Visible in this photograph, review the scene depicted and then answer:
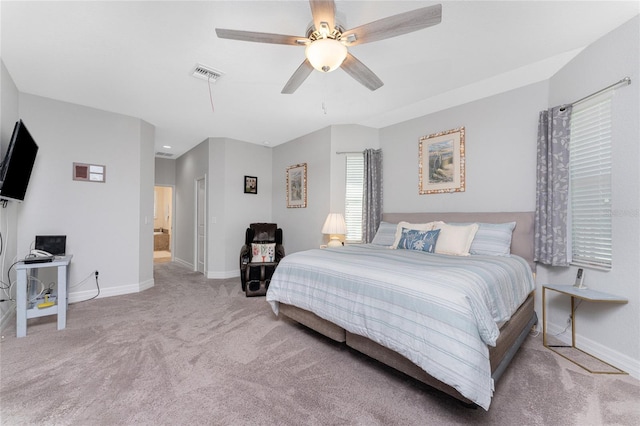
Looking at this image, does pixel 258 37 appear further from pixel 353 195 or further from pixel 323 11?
pixel 353 195

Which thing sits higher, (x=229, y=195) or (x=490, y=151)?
(x=490, y=151)

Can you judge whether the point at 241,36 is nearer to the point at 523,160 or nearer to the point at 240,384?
the point at 240,384

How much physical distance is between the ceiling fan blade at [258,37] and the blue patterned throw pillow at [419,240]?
7.48 feet

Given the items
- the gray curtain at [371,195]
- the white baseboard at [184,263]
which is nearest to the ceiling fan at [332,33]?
the gray curtain at [371,195]

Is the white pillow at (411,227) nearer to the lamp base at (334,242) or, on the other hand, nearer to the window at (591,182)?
the lamp base at (334,242)

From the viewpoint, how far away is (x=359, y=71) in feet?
6.85

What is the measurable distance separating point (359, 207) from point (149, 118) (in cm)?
352

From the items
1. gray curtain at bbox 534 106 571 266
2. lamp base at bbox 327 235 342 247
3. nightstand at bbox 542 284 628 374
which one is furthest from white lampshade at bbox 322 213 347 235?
nightstand at bbox 542 284 628 374

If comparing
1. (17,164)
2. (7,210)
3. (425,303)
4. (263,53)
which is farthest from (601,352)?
(7,210)

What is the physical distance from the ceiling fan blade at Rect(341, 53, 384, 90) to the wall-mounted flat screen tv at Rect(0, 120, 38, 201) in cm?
293

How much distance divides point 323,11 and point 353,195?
2.99 m

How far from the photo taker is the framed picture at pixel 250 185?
525 centimetres

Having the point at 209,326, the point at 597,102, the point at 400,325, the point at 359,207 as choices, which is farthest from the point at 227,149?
the point at 597,102

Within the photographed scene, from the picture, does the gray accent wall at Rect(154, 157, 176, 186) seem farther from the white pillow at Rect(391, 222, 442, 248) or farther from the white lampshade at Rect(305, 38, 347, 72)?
the white lampshade at Rect(305, 38, 347, 72)
